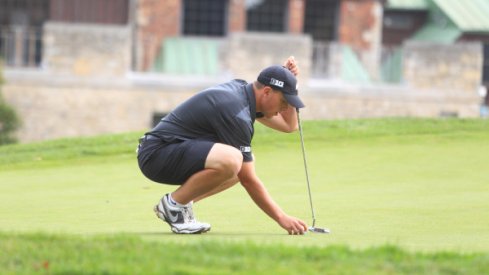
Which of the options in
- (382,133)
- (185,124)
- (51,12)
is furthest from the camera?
(51,12)

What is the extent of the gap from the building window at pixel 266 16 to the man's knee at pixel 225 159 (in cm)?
2848

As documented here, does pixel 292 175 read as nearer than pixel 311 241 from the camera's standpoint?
No

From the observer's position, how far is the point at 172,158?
932 cm

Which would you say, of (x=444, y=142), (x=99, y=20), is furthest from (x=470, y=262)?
(x=99, y=20)

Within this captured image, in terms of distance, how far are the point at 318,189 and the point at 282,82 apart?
11.8ft

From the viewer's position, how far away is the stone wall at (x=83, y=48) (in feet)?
110

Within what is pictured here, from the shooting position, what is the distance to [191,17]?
37031 millimetres

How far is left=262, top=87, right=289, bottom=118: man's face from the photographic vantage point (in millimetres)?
9242

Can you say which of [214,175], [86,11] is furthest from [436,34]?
[214,175]

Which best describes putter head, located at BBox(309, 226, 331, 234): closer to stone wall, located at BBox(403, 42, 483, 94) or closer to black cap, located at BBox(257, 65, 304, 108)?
black cap, located at BBox(257, 65, 304, 108)

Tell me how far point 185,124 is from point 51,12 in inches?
1068

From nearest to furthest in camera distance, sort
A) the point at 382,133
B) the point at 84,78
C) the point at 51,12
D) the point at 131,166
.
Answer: the point at 131,166 < the point at 382,133 < the point at 84,78 < the point at 51,12

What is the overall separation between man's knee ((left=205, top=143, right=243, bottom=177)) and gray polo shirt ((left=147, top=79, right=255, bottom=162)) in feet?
0.38

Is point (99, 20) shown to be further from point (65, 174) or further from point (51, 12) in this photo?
point (65, 174)
